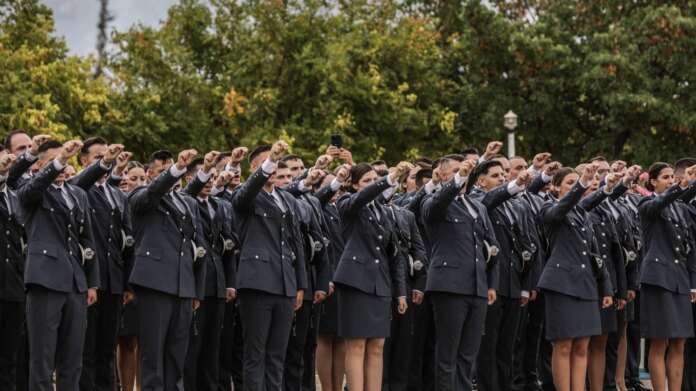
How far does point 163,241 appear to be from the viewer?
11.3 metres

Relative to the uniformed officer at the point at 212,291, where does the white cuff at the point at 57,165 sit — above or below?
above

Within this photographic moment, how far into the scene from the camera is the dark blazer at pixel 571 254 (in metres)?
12.5

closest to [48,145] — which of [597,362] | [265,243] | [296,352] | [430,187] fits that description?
[265,243]

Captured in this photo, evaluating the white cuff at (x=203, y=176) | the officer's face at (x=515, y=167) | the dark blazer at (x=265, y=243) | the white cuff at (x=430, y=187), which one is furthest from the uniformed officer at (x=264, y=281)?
the officer's face at (x=515, y=167)

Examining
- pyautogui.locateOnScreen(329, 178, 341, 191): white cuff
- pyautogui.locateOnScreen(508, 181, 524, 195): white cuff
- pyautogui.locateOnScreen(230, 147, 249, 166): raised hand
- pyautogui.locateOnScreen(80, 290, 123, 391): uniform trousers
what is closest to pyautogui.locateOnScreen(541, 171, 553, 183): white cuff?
pyautogui.locateOnScreen(508, 181, 524, 195): white cuff

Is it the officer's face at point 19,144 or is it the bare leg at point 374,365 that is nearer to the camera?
the officer's face at point 19,144

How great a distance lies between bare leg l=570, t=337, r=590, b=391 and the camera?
41.0ft

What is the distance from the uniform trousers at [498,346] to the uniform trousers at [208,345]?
245 cm

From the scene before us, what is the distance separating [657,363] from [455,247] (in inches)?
98.0

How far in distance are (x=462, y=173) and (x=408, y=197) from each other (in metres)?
2.59

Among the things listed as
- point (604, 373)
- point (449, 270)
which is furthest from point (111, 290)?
point (604, 373)

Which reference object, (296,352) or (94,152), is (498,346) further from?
(94,152)

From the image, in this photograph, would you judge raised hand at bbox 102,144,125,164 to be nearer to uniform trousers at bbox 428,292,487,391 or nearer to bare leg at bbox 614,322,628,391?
uniform trousers at bbox 428,292,487,391

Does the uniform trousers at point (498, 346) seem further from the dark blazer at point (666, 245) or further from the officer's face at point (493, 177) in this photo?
the dark blazer at point (666, 245)
